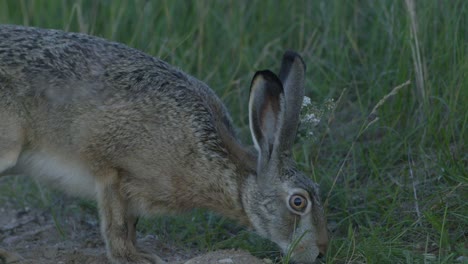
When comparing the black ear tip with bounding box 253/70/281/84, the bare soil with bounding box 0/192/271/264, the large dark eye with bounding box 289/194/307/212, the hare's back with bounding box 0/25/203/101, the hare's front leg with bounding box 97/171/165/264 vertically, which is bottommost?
the bare soil with bounding box 0/192/271/264

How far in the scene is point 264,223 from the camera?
241 inches

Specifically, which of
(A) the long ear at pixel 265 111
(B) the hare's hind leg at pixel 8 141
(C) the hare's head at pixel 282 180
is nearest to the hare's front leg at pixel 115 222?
(B) the hare's hind leg at pixel 8 141

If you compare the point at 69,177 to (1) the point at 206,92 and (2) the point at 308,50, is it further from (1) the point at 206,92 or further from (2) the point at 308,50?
(2) the point at 308,50

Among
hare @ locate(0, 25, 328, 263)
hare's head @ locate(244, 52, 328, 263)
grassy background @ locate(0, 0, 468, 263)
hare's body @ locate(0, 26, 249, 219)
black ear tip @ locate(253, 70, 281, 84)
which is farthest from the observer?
grassy background @ locate(0, 0, 468, 263)

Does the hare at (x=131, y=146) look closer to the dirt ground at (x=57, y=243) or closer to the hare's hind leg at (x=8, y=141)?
the hare's hind leg at (x=8, y=141)

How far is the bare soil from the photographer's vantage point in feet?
21.1

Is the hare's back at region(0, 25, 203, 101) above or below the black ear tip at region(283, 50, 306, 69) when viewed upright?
below

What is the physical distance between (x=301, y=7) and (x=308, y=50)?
0.51m

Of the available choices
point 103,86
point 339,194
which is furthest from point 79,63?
point 339,194

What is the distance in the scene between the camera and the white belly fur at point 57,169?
20.3 feet

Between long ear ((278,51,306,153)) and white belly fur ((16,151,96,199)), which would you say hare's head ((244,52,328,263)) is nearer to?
long ear ((278,51,306,153))

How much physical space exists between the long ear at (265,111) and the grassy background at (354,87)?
67 cm

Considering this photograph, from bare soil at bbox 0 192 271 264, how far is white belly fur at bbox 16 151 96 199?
19.3 inches

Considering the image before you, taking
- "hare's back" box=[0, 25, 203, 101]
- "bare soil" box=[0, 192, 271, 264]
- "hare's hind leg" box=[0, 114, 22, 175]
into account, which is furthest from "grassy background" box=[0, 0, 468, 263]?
"hare's hind leg" box=[0, 114, 22, 175]
